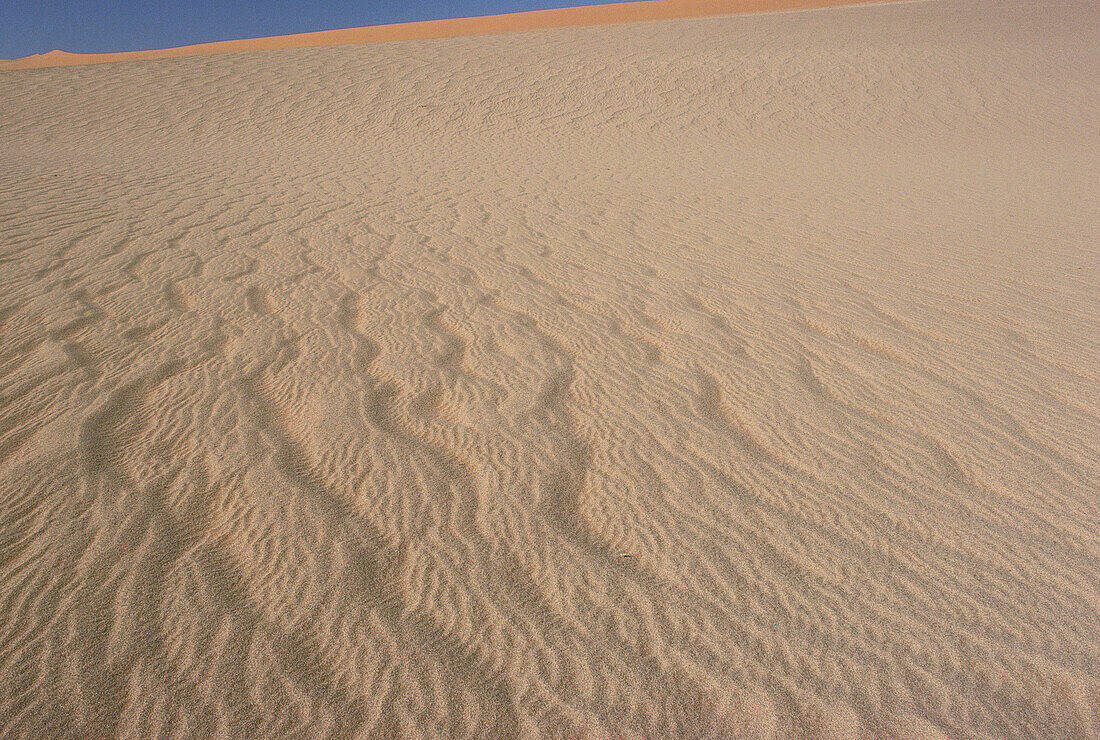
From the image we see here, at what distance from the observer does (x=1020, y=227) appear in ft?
18.1

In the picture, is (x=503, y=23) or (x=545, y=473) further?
(x=503, y=23)

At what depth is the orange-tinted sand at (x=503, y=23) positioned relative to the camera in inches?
1022

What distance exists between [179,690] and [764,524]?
1581 millimetres

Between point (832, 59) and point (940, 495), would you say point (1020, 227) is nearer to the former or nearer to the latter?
point (940, 495)

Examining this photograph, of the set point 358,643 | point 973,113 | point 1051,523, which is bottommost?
point 973,113

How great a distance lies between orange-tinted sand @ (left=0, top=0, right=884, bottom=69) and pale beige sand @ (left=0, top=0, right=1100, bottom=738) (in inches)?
950

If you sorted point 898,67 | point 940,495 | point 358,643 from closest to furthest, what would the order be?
point 358,643
point 940,495
point 898,67

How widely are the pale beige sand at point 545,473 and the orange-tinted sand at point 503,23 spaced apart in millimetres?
24134

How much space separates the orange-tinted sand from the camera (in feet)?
85.2

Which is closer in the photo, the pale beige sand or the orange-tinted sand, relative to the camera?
the pale beige sand

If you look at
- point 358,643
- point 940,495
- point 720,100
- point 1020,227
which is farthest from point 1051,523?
point 720,100

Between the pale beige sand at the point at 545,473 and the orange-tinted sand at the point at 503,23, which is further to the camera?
the orange-tinted sand at the point at 503,23

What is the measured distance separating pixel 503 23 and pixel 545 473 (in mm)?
32107

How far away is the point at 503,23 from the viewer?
29.2m
